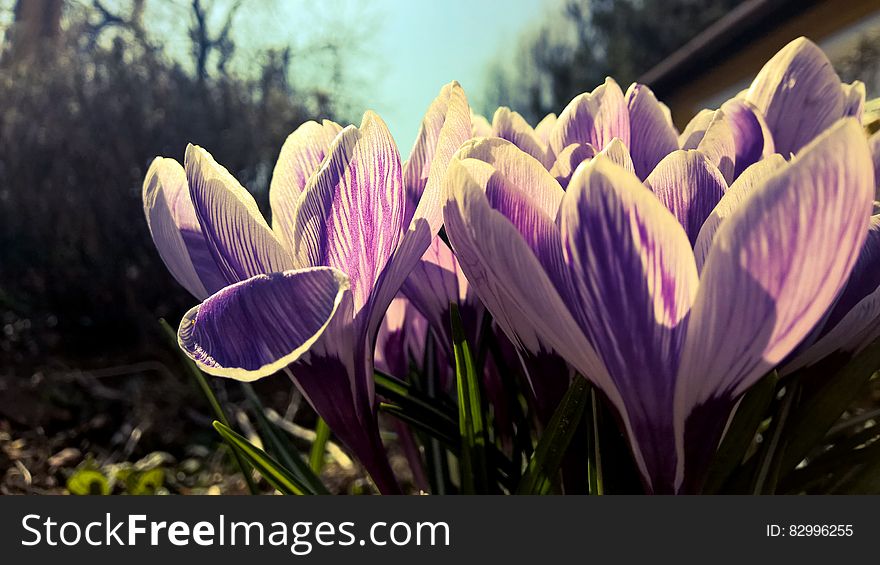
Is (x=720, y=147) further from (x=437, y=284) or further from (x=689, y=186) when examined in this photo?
(x=437, y=284)

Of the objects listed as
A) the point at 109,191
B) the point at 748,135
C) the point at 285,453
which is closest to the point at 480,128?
the point at 748,135

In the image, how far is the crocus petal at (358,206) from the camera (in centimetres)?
33

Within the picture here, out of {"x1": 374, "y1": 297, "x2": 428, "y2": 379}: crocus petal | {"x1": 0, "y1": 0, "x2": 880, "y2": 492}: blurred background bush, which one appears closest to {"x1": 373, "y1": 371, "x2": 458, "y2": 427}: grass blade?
{"x1": 374, "y1": 297, "x2": 428, "y2": 379}: crocus petal

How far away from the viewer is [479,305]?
1.51 feet

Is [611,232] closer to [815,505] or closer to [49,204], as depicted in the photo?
[815,505]

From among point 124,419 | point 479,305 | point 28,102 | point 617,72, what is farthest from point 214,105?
point 617,72

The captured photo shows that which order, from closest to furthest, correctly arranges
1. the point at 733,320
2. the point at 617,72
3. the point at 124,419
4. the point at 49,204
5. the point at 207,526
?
the point at 733,320 → the point at 207,526 → the point at 124,419 → the point at 49,204 → the point at 617,72

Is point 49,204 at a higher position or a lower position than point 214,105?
lower

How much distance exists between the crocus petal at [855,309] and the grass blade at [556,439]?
0.38 ft

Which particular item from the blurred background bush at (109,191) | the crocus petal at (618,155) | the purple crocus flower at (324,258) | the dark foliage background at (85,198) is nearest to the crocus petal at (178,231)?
the purple crocus flower at (324,258)

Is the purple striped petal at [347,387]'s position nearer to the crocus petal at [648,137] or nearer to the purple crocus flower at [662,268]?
the purple crocus flower at [662,268]

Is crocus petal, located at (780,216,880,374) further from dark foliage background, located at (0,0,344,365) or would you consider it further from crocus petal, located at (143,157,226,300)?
dark foliage background, located at (0,0,344,365)

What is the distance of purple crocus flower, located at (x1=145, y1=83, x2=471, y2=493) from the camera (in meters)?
0.29

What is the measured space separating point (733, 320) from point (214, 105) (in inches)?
140
